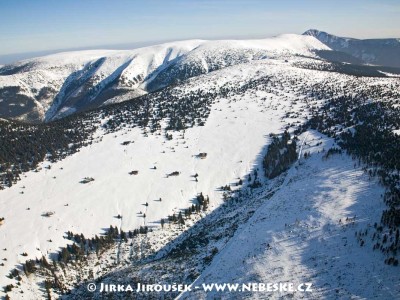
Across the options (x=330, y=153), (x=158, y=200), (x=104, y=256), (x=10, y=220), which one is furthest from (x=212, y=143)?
(x=10, y=220)

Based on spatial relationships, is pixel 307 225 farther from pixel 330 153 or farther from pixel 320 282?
pixel 330 153

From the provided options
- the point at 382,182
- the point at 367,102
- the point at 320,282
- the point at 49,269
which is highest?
the point at 367,102

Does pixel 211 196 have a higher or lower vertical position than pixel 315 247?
lower

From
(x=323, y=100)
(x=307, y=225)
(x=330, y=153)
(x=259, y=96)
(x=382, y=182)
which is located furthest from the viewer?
(x=259, y=96)

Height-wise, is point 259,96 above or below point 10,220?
above

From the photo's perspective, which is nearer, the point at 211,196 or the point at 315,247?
the point at 315,247

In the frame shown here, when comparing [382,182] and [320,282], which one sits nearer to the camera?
[320,282]

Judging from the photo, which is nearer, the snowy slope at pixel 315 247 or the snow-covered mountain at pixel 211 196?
the snowy slope at pixel 315 247

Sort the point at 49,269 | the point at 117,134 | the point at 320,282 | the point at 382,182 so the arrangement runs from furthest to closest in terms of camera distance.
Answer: the point at 117,134 → the point at 49,269 → the point at 382,182 → the point at 320,282
